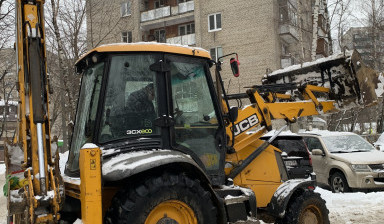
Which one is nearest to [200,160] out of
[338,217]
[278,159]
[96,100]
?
[96,100]

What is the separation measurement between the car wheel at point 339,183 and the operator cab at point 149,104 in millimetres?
6444

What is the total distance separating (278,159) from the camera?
5984 millimetres

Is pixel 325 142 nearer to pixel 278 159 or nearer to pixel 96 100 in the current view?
pixel 278 159

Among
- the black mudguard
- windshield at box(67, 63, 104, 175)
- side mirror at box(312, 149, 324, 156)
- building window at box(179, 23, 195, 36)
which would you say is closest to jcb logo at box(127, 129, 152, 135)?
windshield at box(67, 63, 104, 175)

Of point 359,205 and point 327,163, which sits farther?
point 327,163


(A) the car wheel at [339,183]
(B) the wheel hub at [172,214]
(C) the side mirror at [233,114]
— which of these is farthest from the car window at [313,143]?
(B) the wheel hub at [172,214]

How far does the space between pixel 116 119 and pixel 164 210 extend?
3.46 feet

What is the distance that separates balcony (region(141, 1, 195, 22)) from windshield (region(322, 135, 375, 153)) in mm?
19297

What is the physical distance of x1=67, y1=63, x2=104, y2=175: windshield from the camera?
4227mm

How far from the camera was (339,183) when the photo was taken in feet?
34.0

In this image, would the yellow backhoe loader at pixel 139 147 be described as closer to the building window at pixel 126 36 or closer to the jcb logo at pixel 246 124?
the jcb logo at pixel 246 124

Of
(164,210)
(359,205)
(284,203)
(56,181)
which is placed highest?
(56,181)

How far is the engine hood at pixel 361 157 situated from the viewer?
9.97 m

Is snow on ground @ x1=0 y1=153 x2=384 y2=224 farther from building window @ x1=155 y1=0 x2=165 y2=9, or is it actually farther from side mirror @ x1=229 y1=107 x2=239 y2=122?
building window @ x1=155 y1=0 x2=165 y2=9
